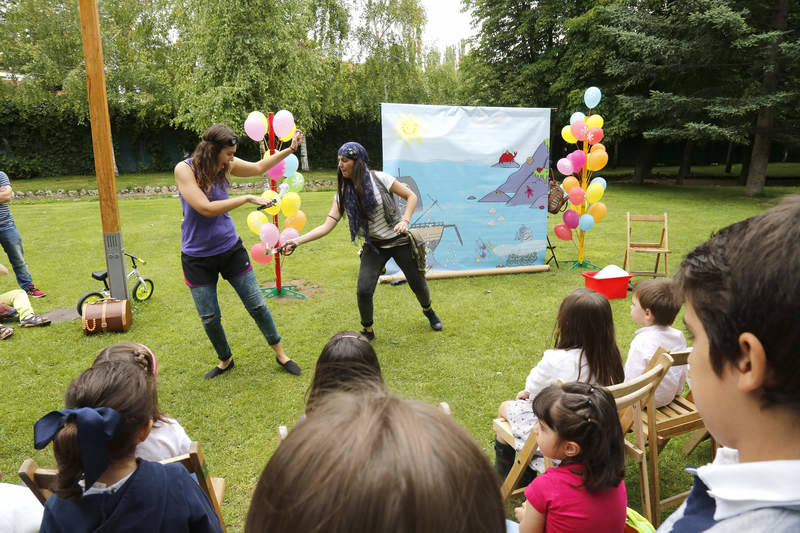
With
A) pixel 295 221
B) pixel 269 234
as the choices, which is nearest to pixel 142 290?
pixel 269 234

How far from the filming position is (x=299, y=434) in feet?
2.21

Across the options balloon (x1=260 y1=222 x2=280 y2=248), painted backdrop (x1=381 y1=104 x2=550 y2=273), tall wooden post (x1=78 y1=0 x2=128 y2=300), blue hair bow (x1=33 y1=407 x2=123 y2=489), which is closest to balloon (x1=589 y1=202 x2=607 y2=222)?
painted backdrop (x1=381 y1=104 x2=550 y2=273)

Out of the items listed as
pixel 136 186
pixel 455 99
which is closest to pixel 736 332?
pixel 136 186

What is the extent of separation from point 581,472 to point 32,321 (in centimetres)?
598

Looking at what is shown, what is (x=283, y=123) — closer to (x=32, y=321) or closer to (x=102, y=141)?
(x=102, y=141)

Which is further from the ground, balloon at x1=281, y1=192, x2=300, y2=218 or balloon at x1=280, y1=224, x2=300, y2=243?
balloon at x1=281, y1=192, x2=300, y2=218

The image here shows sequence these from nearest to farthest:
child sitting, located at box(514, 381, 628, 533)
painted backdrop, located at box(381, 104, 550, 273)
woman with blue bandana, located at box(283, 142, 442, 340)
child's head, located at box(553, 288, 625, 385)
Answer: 1. child sitting, located at box(514, 381, 628, 533)
2. child's head, located at box(553, 288, 625, 385)
3. woman with blue bandana, located at box(283, 142, 442, 340)
4. painted backdrop, located at box(381, 104, 550, 273)

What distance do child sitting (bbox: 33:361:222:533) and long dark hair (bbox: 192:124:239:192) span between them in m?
2.16

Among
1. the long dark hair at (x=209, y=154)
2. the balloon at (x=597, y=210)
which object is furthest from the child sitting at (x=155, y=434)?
the balloon at (x=597, y=210)

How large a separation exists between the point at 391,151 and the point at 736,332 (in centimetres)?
597

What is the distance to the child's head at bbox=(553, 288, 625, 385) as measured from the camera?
7.56ft

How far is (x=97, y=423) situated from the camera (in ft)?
3.98

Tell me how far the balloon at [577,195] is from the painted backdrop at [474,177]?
52cm

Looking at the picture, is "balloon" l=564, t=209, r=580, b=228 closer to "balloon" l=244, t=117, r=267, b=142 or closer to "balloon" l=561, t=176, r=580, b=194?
"balloon" l=561, t=176, r=580, b=194
